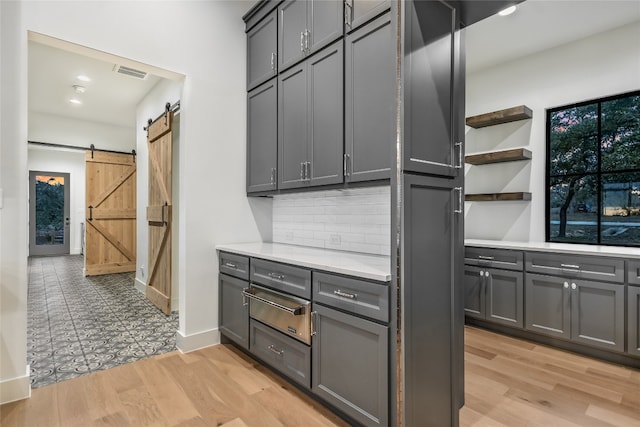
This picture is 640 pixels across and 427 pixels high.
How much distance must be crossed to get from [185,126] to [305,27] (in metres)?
1.35

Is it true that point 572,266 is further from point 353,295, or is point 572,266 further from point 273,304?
point 273,304

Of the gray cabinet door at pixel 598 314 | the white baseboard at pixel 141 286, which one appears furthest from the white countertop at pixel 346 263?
the white baseboard at pixel 141 286

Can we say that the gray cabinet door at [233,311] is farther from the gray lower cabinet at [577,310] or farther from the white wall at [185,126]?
the gray lower cabinet at [577,310]

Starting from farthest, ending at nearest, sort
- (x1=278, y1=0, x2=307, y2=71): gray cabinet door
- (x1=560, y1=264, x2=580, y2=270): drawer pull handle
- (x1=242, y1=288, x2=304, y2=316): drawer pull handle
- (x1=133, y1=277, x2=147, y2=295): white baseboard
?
(x1=133, y1=277, x2=147, y2=295): white baseboard
(x1=560, y1=264, x2=580, y2=270): drawer pull handle
(x1=278, y1=0, x2=307, y2=71): gray cabinet door
(x1=242, y1=288, x2=304, y2=316): drawer pull handle

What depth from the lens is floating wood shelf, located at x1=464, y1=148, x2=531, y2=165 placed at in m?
3.63

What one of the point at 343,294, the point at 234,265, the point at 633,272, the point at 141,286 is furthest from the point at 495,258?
the point at 141,286

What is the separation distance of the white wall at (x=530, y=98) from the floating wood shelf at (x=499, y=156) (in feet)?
0.60

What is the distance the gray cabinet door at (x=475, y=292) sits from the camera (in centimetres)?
358

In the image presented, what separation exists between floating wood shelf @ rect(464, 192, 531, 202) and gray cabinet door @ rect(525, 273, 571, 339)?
0.89 m

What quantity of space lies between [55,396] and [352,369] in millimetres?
2035

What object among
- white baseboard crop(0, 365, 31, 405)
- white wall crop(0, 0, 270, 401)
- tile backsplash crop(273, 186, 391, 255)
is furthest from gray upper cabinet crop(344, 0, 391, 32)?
white baseboard crop(0, 365, 31, 405)

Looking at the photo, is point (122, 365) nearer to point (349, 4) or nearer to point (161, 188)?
point (161, 188)

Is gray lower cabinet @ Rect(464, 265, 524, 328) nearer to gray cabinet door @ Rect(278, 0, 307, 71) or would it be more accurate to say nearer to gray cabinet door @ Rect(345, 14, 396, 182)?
gray cabinet door @ Rect(345, 14, 396, 182)

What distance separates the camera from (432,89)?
177 cm
